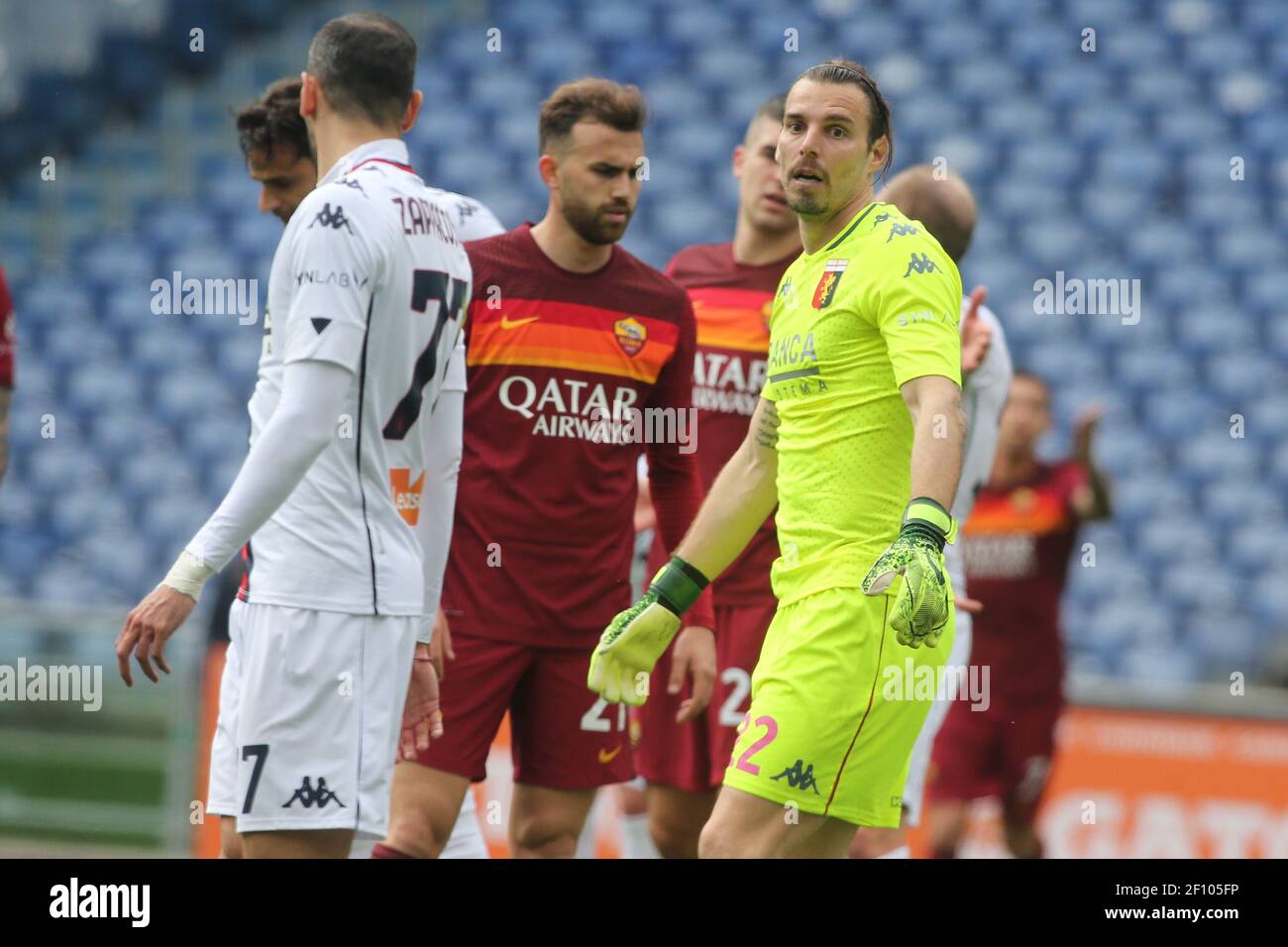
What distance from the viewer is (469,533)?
5309 mm

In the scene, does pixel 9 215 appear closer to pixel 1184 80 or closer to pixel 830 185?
pixel 1184 80

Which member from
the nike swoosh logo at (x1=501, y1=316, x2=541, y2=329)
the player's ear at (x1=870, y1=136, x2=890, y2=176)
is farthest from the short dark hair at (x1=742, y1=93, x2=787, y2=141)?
the player's ear at (x1=870, y1=136, x2=890, y2=176)

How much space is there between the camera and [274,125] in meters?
4.87

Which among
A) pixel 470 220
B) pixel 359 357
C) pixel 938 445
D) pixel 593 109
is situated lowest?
pixel 938 445

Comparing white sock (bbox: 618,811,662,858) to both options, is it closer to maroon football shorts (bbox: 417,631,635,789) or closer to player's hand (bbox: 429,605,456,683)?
maroon football shorts (bbox: 417,631,635,789)

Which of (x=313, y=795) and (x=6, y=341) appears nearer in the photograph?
(x=313, y=795)

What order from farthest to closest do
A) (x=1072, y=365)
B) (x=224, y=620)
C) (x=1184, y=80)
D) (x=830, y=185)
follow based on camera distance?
(x=1184, y=80) → (x=1072, y=365) → (x=224, y=620) → (x=830, y=185)

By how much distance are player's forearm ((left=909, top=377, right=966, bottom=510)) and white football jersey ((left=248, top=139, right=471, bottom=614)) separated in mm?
1205

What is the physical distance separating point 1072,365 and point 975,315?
684 cm

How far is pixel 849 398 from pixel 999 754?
5.11m

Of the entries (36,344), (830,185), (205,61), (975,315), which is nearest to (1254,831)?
(975,315)

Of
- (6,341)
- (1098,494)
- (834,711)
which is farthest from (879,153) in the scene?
(1098,494)

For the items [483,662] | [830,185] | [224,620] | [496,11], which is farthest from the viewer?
[496,11]

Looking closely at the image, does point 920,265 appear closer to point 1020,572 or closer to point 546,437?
point 546,437
